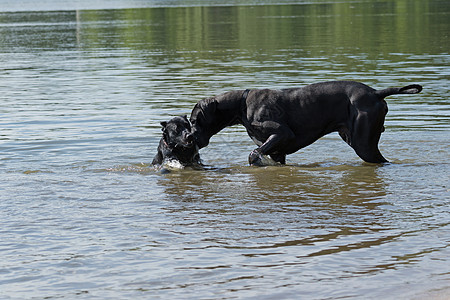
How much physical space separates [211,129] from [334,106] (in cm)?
149

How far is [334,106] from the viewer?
9172mm

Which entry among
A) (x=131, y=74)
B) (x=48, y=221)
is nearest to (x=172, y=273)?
(x=48, y=221)

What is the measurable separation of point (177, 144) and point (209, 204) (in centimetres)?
209

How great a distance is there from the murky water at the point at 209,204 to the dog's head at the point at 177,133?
1.18 feet

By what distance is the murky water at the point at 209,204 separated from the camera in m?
5.27

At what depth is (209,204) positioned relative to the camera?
25.0 ft

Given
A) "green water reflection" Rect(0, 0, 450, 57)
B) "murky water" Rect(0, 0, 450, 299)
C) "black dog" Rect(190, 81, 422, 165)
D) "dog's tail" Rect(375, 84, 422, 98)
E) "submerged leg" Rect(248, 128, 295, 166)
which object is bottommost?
"murky water" Rect(0, 0, 450, 299)

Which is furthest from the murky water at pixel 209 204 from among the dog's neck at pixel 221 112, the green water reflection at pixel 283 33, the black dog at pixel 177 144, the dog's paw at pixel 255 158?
the green water reflection at pixel 283 33

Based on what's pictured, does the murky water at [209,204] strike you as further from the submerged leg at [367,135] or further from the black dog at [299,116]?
the black dog at [299,116]

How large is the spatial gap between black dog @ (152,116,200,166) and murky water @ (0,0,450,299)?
289 millimetres

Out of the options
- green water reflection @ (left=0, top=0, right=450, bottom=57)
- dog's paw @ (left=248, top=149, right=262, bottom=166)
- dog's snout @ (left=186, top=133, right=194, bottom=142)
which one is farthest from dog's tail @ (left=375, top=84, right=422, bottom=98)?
green water reflection @ (left=0, top=0, right=450, bottom=57)

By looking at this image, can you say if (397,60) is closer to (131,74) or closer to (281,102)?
(131,74)

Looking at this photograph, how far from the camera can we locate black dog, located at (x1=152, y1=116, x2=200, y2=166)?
959cm

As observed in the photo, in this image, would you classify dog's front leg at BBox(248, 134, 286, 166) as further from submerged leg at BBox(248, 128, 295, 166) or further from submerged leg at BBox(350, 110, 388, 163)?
submerged leg at BBox(350, 110, 388, 163)
